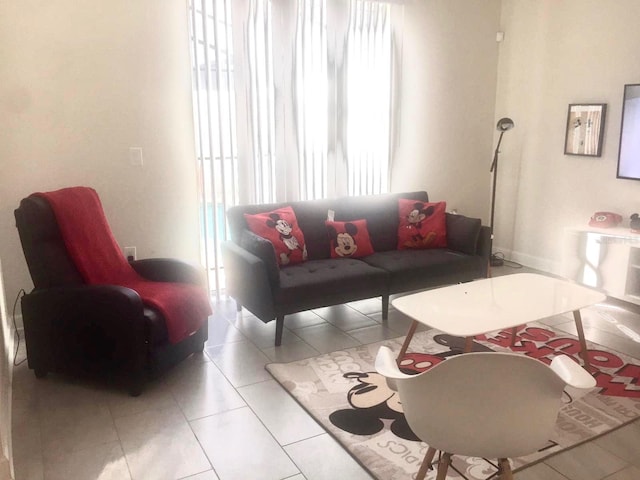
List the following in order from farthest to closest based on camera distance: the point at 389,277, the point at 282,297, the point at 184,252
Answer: the point at 184,252
the point at 389,277
the point at 282,297

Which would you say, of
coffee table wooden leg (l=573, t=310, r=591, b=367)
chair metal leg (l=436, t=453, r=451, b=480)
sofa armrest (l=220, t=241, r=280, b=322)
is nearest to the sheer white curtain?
sofa armrest (l=220, t=241, r=280, b=322)

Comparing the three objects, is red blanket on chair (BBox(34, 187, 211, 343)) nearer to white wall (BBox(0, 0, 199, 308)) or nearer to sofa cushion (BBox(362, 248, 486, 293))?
white wall (BBox(0, 0, 199, 308))

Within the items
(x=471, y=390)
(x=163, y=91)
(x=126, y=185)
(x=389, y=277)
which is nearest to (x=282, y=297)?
(x=389, y=277)

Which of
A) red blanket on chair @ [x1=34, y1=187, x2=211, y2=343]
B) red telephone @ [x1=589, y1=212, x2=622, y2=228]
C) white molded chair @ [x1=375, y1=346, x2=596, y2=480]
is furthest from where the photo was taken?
red telephone @ [x1=589, y1=212, x2=622, y2=228]

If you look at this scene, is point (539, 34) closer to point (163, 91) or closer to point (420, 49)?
point (420, 49)

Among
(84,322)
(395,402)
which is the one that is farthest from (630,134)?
Answer: (84,322)

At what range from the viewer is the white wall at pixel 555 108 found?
444 centimetres

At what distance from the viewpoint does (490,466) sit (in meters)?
2.35

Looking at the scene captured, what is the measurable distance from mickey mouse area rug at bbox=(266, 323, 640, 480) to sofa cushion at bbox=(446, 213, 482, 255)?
776mm

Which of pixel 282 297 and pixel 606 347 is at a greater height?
pixel 282 297

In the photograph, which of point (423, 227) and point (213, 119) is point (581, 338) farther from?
point (213, 119)

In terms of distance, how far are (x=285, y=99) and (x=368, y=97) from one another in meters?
0.83

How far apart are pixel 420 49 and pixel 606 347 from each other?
9.86ft

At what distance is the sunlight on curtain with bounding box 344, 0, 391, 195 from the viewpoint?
4.70 meters
